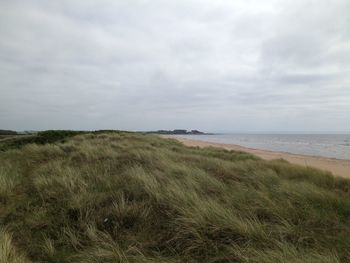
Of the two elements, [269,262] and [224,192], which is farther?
[224,192]

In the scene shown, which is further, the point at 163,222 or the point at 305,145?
the point at 305,145

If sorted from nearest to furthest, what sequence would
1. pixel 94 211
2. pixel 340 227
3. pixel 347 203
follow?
pixel 340 227 < pixel 94 211 < pixel 347 203

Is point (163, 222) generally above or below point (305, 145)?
above

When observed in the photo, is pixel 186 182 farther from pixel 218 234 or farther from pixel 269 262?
pixel 269 262

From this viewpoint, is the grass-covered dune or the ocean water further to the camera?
the ocean water

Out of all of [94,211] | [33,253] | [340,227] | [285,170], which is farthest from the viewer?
[285,170]

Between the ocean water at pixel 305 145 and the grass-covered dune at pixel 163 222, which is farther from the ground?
the grass-covered dune at pixel 163 222

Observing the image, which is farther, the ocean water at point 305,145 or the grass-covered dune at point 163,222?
the ocean water at point 305,145

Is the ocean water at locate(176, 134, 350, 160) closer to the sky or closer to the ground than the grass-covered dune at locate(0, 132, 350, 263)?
closer to the ground

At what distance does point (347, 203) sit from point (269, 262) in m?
3.17

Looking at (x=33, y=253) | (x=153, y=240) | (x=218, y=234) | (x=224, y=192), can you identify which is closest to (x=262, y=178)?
(x=224, y=192)

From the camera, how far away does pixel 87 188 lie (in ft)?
17.6

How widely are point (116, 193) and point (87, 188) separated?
86 cm

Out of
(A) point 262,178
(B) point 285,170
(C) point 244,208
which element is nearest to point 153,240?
(C) point 244,208
